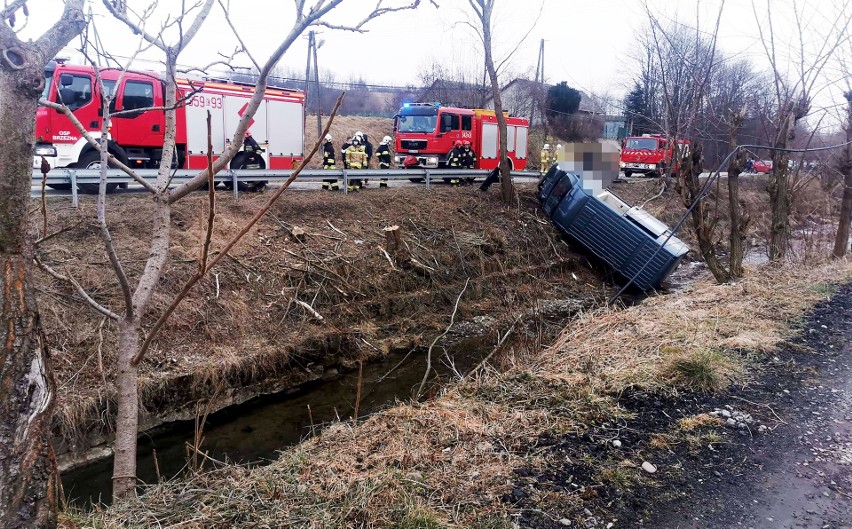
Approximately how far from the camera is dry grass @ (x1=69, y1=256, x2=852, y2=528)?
306 centimetres

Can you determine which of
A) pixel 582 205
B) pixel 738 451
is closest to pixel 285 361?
pixel 738 451

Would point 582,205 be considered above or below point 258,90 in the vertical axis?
below

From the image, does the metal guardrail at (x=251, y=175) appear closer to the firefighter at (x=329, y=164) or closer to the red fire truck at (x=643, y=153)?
the firefighter at (x=329, y=164)

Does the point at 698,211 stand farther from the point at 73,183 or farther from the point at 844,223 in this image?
the point at 73,183

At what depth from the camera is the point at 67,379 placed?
24.0 feet

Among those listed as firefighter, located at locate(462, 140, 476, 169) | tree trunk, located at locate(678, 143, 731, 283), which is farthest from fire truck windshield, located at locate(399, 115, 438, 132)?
tree trunk, located at locate(678, 143, 731, 283)

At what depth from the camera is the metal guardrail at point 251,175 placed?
9.70 m

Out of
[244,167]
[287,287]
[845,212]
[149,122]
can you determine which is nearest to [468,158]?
[244,167]

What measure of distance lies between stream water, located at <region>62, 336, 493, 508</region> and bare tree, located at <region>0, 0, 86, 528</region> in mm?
4071

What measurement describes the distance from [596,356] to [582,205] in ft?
29.2

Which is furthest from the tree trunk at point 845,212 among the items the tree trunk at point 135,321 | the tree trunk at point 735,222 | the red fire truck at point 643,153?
the red fire truck at point 643,153

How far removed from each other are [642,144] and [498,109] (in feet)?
46.2

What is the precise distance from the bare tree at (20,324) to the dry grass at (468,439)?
1.02 meters

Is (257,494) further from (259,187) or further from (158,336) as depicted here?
(259,187)
